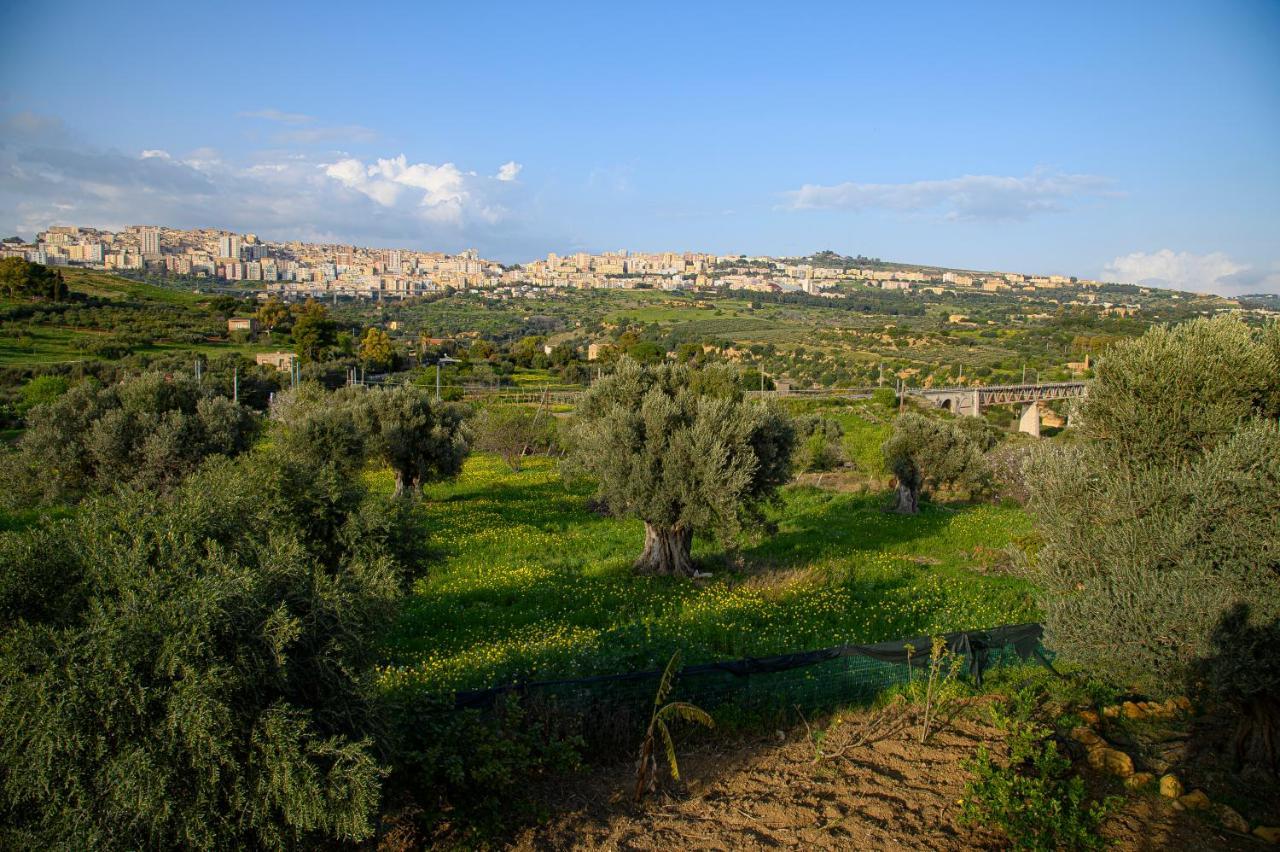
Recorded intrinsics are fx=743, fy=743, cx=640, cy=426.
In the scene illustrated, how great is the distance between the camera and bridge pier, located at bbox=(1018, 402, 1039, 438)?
56.3 meters

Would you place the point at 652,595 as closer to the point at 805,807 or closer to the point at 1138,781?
the point at 805,807

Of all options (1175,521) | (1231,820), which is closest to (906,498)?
(1175,521)

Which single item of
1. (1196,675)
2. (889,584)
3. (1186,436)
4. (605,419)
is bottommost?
(889,584)

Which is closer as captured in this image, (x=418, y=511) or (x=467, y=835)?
(x=467, y=835)

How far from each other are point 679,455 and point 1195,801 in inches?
372

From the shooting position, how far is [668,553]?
608 inches

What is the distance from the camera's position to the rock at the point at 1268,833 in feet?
19.6

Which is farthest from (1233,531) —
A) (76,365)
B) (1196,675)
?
(76,365)

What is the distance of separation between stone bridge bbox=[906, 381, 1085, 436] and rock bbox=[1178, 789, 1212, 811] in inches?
2145

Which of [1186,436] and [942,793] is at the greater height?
[1186,436]

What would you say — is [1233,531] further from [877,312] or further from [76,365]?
[877,312]

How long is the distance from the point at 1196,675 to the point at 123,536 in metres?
8.98

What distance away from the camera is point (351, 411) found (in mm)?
22578

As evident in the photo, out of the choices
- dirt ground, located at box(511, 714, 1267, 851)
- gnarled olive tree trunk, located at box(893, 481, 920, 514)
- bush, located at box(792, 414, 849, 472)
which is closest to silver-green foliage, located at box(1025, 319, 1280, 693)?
dirt ground, located at box(511, 714, 1267, 851)
